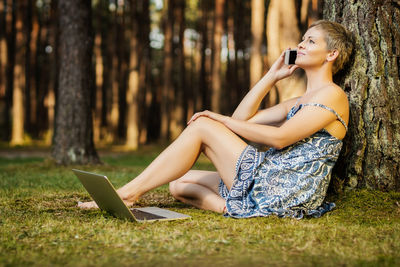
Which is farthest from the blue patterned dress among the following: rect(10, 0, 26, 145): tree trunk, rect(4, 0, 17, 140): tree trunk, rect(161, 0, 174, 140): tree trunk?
rect(4, 0, 17, 140): tree trunk

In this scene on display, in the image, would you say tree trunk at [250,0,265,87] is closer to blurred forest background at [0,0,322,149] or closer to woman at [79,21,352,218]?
blurred forest background at [0,0,322,149]

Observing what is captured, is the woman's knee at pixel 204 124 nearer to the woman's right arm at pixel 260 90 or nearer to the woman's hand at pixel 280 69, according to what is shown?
the woman's right arm at pixel 260 90

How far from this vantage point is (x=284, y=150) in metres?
3.76

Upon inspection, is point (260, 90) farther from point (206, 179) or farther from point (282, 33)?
point (282, 33)

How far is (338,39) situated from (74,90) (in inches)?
258

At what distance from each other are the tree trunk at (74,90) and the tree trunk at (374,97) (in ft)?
20.8

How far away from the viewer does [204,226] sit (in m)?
3.34

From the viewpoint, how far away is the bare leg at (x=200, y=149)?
377cm

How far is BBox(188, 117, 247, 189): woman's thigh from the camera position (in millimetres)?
3750

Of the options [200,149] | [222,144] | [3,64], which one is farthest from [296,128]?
[3,64]

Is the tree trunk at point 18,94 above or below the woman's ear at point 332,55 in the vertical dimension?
below

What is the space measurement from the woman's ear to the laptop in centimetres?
171

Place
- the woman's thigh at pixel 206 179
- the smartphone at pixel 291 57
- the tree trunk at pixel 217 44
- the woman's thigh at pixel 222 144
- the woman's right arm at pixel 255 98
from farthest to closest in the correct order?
1. the tree trunk at pixel 217 44
2. the woman's right arm at pixel 255 98
3. the woman's thigh at pixel 206 179
4. the smartphone at pixel 291 57
5. the woman's thigh at pixel 222 144

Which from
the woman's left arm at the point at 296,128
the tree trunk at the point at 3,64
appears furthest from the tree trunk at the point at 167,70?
the woman's left arm at the point at 296,128
